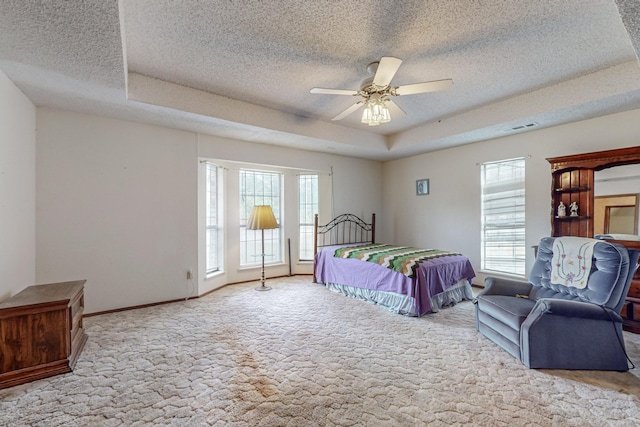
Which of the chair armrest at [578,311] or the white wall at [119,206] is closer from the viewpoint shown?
the chair armrest at [578,311]

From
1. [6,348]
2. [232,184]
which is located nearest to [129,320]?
[6,348]

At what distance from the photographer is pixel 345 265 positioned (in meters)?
4.56

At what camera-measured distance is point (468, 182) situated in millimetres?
5113

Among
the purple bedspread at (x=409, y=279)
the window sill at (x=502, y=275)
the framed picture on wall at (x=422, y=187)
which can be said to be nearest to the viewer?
the purple bedspread at (x=409, y=279)

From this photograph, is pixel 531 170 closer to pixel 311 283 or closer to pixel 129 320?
pixel 311 283

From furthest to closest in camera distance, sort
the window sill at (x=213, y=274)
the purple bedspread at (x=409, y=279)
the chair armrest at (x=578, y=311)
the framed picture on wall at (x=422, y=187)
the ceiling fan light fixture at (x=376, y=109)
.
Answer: the framed picture on wall at (x=422, y=187), the window sill at (x=213, y=274), the purple bedspread at (x=409, y=279), the ceiling fan light fixture at (x=376, y=109), the chair armrest at (x=578, y=311)

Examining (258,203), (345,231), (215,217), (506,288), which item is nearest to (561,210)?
(506,288)

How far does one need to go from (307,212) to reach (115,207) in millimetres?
3269

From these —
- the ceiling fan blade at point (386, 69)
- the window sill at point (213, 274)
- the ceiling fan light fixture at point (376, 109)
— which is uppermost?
the ceiling fan blade at point (386, 69)

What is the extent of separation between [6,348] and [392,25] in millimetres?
3864

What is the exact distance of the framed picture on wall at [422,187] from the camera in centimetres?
577

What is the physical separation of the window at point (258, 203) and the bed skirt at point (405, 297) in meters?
1.72

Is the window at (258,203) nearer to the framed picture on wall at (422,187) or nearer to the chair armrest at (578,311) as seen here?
the framed picture on wall at (422,187)

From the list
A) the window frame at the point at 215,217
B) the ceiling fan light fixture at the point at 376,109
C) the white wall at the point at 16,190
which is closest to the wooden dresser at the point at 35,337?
the white wall at the point at 16,190
